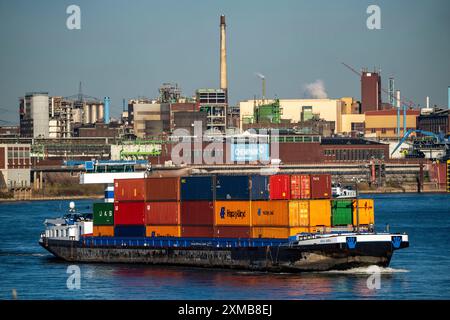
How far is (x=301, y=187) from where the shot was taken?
54625mm

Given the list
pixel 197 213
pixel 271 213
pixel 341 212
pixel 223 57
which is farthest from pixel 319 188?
pixel 223 57

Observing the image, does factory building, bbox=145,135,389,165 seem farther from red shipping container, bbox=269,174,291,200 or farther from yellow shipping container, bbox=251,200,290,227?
red shipping container, bbox=269,174,291,200

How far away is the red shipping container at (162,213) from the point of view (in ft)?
192

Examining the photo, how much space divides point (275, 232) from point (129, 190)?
9.34 meters

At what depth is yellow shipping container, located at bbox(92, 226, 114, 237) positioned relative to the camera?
62.6 metres

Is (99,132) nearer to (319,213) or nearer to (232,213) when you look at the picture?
(232,213)

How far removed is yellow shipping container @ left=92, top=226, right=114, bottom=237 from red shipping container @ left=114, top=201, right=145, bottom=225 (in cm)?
90

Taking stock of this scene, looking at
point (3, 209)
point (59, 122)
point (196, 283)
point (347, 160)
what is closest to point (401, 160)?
point (347, 160)

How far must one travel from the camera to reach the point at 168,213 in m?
58.9

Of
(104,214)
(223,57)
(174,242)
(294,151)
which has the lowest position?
(174,242)

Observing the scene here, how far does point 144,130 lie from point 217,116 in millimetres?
10676

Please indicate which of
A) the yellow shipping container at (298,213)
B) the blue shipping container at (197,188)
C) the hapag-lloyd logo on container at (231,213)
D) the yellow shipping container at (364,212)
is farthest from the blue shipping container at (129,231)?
→ the yellow shipping container at (364,212)

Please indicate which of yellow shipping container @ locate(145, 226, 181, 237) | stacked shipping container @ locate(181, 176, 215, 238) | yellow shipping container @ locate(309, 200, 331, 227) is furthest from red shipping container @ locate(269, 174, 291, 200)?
yellow shipping container @ locate(145, 226, 181, 237)
